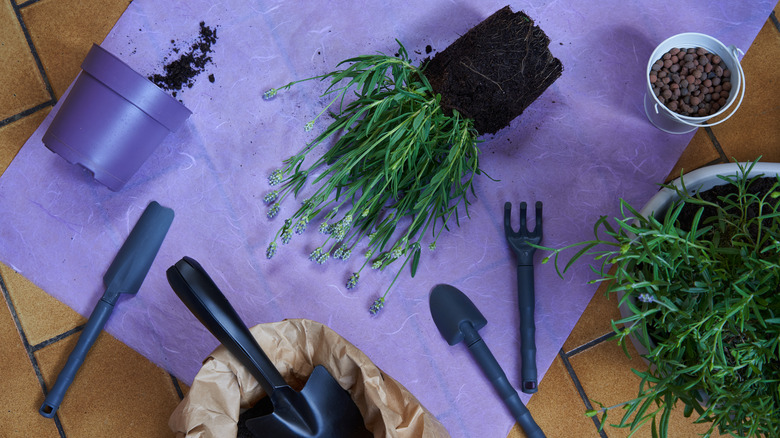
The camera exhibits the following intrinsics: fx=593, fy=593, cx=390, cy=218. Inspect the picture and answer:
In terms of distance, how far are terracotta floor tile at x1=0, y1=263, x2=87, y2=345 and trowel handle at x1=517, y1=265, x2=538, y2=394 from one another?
902 millimetres

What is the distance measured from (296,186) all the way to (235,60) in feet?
1.03

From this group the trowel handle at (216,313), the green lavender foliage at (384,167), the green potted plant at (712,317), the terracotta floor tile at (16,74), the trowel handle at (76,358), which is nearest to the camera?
the green potted plant at (712,317)

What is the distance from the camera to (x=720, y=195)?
1.01 metres

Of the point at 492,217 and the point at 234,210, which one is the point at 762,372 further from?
the point at 234,210

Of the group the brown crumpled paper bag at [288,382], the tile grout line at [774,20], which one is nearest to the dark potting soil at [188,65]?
the brown crumpled paper bag at [288,382]

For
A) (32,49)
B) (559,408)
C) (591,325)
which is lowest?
(559,408)

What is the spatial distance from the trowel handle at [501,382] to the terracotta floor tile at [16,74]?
3.41ft

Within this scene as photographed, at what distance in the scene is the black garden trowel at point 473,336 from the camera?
118 cm

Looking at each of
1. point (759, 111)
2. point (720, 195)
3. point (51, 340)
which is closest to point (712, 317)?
point (720, 195)

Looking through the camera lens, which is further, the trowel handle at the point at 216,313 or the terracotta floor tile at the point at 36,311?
the terracotta floor tile at the point at 36,311

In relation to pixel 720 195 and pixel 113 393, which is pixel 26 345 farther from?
pixel 720 195

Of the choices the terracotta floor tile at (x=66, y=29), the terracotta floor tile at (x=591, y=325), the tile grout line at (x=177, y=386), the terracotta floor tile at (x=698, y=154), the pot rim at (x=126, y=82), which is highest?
the terracotta floor tile at (x=66, y=29)

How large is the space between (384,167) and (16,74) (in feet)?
2.81

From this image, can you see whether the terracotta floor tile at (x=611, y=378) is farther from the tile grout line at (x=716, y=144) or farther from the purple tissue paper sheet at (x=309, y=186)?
the tile grout line at (x=716, y=144)
